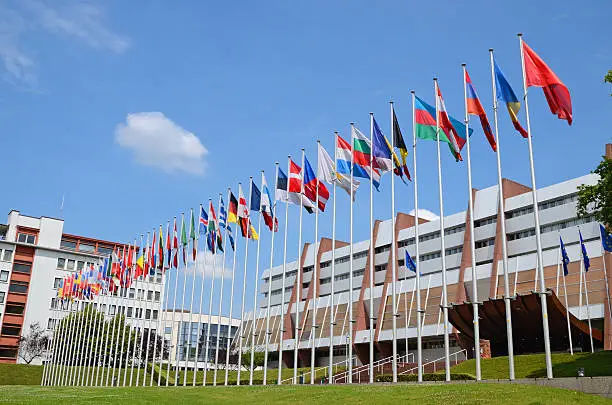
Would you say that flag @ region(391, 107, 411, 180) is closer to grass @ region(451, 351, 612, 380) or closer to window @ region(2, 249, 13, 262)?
grass @ region(451, 351, 612, 380)

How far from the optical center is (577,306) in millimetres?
56312

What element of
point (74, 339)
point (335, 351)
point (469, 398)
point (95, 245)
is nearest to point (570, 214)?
point (335, 351)

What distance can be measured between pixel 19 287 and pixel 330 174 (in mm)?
91483

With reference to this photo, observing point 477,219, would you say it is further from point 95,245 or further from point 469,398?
point 95,245

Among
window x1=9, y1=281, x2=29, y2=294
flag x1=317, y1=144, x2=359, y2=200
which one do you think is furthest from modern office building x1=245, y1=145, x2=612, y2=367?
window x1=9, y1=281, x2=29, y2=294

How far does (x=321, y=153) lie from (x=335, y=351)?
5206cm

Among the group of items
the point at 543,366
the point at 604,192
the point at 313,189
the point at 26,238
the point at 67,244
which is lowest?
the point at 543,366

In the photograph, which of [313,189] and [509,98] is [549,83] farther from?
[313,189]

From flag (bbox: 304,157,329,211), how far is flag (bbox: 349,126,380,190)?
3943 millimetres

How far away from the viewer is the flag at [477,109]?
2911 centimetres

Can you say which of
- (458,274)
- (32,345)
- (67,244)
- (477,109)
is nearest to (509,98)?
(477,109)

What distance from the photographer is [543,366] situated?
41188mm

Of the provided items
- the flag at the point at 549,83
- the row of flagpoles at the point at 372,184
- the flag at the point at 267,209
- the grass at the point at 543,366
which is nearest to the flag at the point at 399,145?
the row of flagpoles at the point at 372,184

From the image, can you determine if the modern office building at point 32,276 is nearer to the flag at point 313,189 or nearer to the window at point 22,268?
the window at point 22,268
